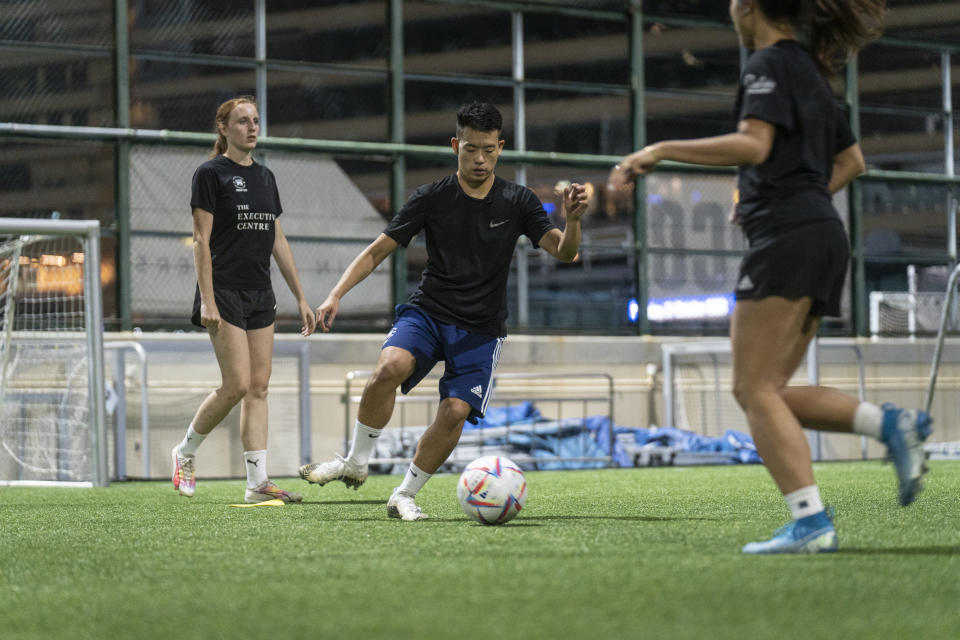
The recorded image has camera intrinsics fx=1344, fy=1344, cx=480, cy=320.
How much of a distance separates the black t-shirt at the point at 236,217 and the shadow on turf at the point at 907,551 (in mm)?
3723

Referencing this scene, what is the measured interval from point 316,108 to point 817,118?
9.88 meters

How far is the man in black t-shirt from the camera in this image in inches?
220

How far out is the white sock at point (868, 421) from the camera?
3807mm

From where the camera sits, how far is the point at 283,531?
4992 millimetres

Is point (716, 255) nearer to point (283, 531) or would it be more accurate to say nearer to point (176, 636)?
point (283, 531)

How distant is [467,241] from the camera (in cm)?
579

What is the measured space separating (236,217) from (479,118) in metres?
1.80

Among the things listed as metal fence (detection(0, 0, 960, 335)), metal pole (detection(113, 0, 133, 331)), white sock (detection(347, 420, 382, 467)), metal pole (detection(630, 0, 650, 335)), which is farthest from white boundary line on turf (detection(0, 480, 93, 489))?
metal pole (detection(630, 0, 650, 335))

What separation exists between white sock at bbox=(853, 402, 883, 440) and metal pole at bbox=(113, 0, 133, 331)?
936 cm

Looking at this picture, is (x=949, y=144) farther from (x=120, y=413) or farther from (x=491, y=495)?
(x=491, y=495)

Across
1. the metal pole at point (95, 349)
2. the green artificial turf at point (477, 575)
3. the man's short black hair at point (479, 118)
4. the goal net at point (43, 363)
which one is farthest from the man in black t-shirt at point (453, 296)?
the goal net at point (43, 363)

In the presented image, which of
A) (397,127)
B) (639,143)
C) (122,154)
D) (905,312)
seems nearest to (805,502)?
(122,154)

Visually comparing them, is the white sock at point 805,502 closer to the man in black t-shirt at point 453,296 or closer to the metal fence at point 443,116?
the man in black t-shirt at point 453,296

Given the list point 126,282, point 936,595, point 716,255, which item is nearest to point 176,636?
point 936,595
